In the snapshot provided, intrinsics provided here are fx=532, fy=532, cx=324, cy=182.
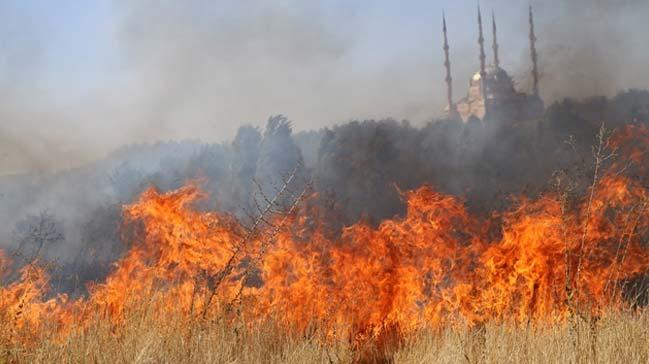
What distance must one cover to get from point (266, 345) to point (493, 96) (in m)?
64.7

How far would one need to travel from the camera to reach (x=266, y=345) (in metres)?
5.85

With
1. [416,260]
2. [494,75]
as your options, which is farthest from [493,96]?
[416,260]

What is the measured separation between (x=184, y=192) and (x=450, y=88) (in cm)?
6095

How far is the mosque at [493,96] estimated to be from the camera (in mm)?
64125

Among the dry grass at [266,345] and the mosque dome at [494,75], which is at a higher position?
the mosque dome at [494,75]

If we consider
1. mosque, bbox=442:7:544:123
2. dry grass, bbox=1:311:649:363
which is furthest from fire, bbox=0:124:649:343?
mosque, bbox=442:7:544:123

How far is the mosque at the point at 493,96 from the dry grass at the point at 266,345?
59.2 meters

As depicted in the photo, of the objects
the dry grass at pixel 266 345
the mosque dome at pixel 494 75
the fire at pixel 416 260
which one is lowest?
the fire at pixel 416 260

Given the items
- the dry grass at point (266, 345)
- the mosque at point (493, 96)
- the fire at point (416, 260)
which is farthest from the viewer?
the mosque at point (493, 96)

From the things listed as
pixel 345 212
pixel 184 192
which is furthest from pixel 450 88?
pixel 184 192

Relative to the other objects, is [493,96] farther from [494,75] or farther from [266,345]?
[266,345]

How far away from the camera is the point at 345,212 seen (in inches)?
919

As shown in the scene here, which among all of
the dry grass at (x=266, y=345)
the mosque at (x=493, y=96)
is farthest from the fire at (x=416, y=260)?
the mosque at (x=493, y=96)

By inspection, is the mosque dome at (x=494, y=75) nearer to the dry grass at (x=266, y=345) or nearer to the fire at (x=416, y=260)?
the fire at (x=416, y=260)
